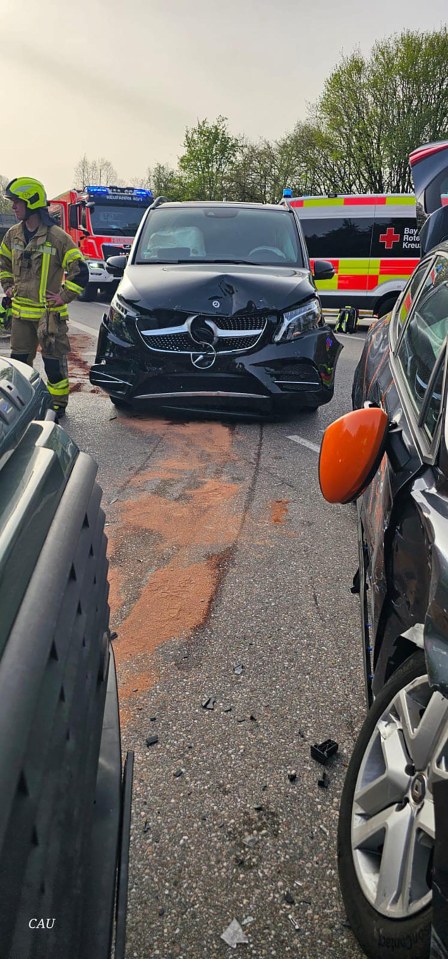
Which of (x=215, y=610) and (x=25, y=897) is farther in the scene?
(x=215, y=610)

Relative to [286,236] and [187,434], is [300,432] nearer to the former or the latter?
[187,434]

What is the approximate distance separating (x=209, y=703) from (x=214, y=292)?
13.3ft

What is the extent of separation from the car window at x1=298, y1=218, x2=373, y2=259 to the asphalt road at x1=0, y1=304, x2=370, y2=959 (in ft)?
32.9

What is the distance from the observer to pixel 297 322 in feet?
19.4

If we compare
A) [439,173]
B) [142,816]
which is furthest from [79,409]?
[142,816]

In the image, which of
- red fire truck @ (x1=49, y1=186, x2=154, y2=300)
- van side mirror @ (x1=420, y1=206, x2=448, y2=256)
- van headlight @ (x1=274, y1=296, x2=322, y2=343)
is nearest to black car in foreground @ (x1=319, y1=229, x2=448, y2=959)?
van side mirror @ (x1=420, y1=206, x2=448, y2=256)

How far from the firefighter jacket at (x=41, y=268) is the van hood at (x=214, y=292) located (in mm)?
501

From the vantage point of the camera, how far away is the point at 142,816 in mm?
2031

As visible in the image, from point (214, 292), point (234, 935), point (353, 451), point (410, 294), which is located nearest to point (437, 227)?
point (410, 294)

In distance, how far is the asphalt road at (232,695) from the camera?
176cm

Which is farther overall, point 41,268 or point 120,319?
point 41,268

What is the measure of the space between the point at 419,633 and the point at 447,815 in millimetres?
376

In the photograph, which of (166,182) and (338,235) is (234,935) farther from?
(166,182)

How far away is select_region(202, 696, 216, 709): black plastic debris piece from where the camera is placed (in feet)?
8.19
